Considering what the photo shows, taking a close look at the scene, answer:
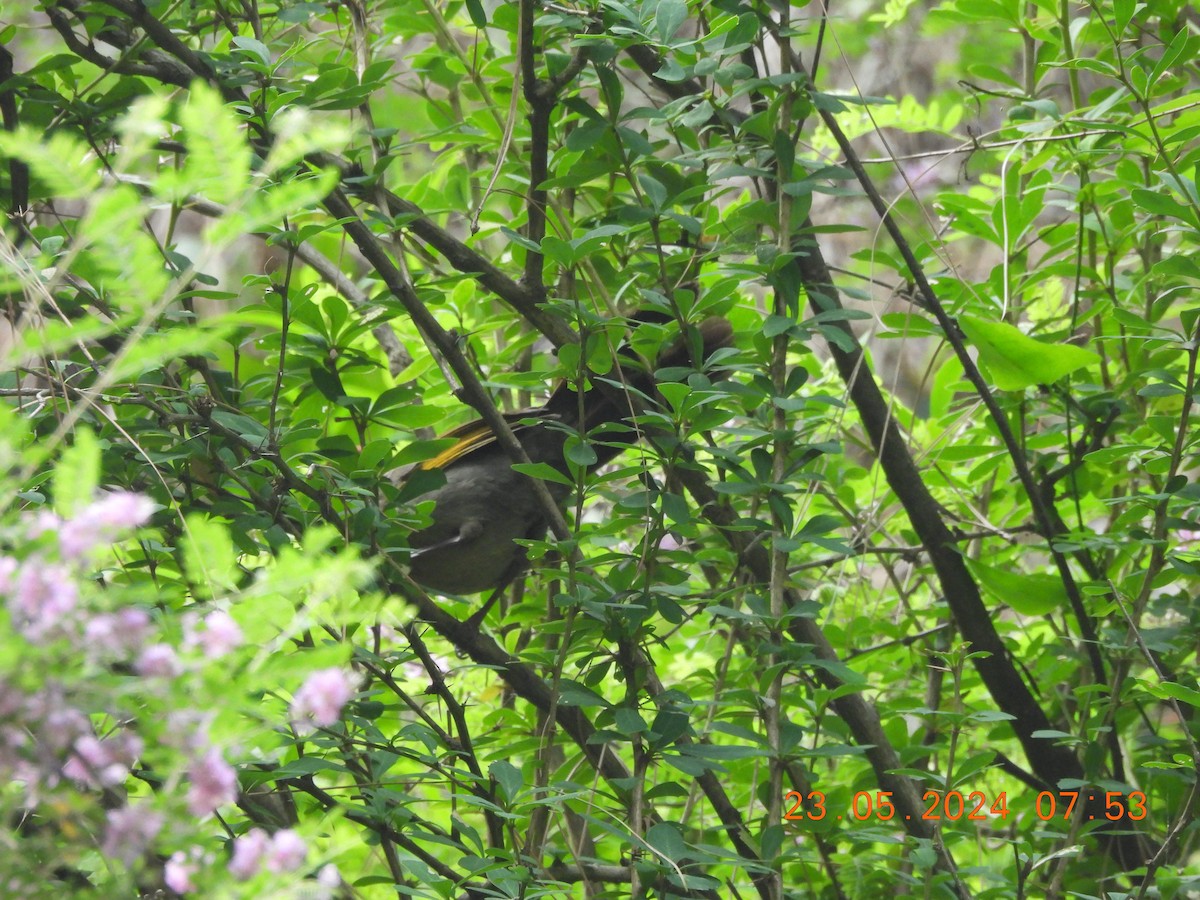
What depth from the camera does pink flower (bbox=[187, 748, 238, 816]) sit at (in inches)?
19.5

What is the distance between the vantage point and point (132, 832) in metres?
0.50

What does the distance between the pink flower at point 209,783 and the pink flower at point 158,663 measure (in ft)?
0.13

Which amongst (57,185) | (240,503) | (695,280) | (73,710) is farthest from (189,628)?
(695,280)

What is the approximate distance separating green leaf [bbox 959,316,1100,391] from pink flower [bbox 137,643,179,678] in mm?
1256

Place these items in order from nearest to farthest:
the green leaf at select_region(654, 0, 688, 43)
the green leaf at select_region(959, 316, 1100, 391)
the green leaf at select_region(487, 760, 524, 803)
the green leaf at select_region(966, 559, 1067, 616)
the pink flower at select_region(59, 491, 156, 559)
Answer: the pink flower at select_region(59, 491, 156, 559)
the green leaf at select_region(487, 760, 524, 803)
the green leaf at select_region(654, 0, 688, 43)
the green leaf at select_region(959, 316, 1100, 391)
the green leaf at select_region(966, 559, 1067, 616)

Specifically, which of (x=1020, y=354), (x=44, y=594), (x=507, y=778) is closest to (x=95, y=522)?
(x=44, y=594)

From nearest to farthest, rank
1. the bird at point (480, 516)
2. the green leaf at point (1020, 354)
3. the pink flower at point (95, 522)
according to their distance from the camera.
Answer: the pink flower at point (95, 522) < the green leaf at point (1020, 354) < the bird at point (480, 516)

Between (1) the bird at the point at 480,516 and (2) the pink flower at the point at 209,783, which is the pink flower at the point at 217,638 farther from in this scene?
(1) the bird at the point at 480,516

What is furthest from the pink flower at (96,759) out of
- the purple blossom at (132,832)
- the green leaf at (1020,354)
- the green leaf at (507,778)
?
the green leaf at (1020,354)

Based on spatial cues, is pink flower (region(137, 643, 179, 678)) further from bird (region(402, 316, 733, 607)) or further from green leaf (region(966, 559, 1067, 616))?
green leaf (region(966, 559, 1067, 616))

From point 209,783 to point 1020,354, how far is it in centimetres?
132

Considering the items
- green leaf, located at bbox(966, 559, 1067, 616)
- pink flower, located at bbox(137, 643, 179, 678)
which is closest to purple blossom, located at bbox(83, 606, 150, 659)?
pink flower, located at bbox(137, 643, 179, 678)

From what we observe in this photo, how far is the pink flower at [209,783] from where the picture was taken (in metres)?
0.50

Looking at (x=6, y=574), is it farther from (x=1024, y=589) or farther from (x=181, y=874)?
(x=1024, y=589)
